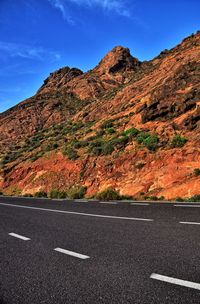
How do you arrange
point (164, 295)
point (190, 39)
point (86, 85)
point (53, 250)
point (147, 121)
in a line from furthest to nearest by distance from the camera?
point (86, 85)
point (190, 39)
point (147, 121)
point (53, 250)
point (164, 295)

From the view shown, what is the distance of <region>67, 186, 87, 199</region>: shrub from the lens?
21.5 m

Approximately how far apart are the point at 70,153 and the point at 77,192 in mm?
8146

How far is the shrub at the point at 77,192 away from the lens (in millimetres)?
21459

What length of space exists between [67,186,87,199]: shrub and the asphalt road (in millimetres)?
11737

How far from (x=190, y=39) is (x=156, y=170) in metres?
34.8

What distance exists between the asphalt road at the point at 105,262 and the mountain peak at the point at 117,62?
68205mm

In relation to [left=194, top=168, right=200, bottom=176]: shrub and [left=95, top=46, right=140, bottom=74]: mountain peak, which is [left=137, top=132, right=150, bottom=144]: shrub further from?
[left=95, top=46, right=140, bottom=74]: mountain peak

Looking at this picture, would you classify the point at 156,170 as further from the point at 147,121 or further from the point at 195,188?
the point at 147,121

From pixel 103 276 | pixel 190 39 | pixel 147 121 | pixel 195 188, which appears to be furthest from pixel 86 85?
pixel 103 276

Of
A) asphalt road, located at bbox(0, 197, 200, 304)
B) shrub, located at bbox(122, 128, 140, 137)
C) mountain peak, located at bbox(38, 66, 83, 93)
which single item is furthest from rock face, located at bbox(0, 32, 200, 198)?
mountain peak, located at bbox(38, 66, 83, 93)

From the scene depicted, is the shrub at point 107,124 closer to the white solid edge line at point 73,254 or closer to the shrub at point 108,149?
the shrub at point 108,149

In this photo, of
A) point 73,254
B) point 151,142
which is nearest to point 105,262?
point 73,254

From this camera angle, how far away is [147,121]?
1158 inches

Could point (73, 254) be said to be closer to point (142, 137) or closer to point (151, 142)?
point (151, 142)
